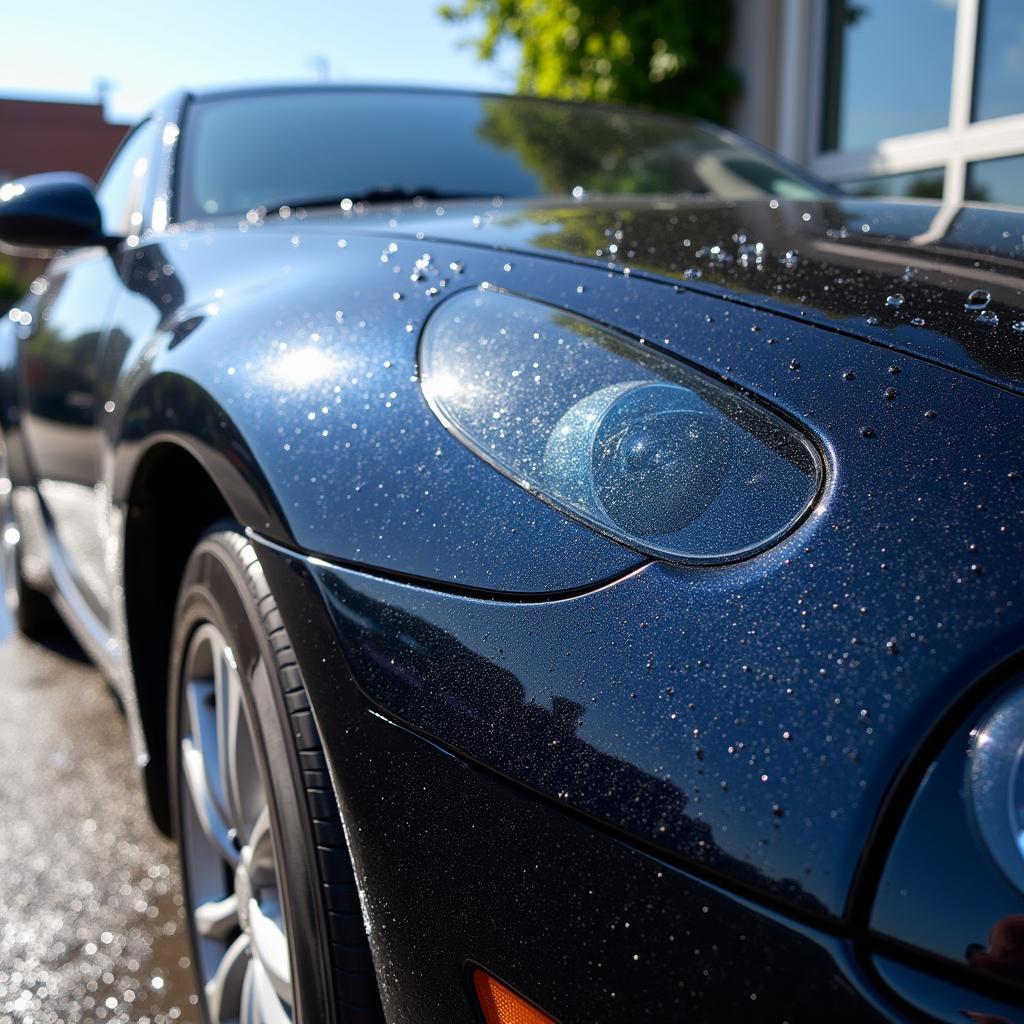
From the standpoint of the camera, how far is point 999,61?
4461mm

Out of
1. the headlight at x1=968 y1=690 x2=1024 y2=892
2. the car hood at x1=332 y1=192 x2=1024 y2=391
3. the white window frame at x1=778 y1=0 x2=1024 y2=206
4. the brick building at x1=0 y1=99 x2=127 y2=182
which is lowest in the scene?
the headlight at x1=968 y1=690 x2=1024 y2=892

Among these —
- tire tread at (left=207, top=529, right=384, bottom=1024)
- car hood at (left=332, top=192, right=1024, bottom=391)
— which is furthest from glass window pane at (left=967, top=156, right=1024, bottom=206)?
tire tread at (left=207, top=529, right=384, bottom=1024)

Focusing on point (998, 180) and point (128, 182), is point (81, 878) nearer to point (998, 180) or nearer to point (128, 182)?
point (128, 182)

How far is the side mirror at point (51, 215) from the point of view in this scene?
2111mm

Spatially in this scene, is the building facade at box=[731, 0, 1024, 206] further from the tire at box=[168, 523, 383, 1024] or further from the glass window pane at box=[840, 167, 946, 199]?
the tire at box=[168, 523, 383, 1024]

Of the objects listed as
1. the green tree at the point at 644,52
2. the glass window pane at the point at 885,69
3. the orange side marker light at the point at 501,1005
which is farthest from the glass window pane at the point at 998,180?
the orange side marker light at the point at 501,1005

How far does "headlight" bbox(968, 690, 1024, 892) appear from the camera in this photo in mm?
620

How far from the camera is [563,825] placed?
29.9 inches


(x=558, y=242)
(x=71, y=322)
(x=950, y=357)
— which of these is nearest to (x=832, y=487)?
(x=950, y=357)

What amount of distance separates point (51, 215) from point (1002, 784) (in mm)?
2083

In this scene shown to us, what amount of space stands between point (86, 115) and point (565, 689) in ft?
115

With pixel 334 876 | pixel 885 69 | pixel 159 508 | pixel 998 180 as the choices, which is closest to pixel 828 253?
pixel 334 876

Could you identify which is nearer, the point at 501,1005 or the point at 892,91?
the point at 501,1005

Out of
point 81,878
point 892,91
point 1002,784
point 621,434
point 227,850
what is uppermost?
point 892,91
